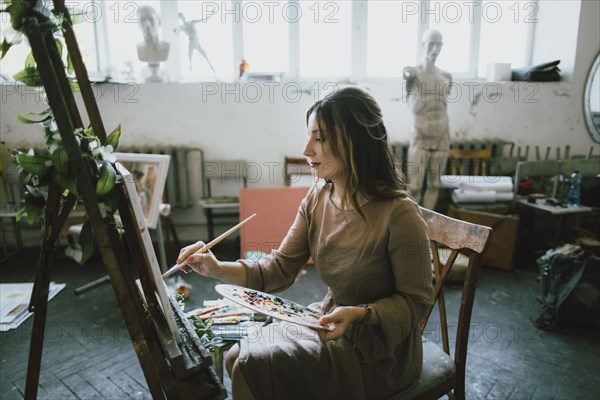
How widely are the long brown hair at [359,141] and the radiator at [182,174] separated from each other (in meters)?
3.28

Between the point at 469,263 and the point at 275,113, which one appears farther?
the point at 275,113

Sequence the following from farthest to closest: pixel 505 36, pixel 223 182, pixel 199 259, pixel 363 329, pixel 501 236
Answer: pixel 505 36 < pixel 223 182 < pixel 501 236 < pixel 199 259 < pixel 363 329

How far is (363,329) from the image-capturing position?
1.06 metres

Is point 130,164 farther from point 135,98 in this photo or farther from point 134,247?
point 134,247

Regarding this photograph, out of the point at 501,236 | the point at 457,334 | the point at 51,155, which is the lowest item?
the point at 501,236

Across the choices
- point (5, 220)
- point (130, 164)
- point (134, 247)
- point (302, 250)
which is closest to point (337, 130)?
point (302, 250)

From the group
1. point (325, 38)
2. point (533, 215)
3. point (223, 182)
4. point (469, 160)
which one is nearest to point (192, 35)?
point (325, 38)

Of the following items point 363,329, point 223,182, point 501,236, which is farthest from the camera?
point 223,182

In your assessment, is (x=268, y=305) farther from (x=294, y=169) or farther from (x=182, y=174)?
(x=182, y=174)

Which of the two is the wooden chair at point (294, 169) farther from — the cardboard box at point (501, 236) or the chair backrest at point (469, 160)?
the cardboard box at point (501, 236)

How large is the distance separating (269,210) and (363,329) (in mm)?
2654

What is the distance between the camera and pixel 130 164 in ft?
9.20

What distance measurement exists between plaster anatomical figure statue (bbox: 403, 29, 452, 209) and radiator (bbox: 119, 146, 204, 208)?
7.26ft

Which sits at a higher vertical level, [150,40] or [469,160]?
[150,40]
